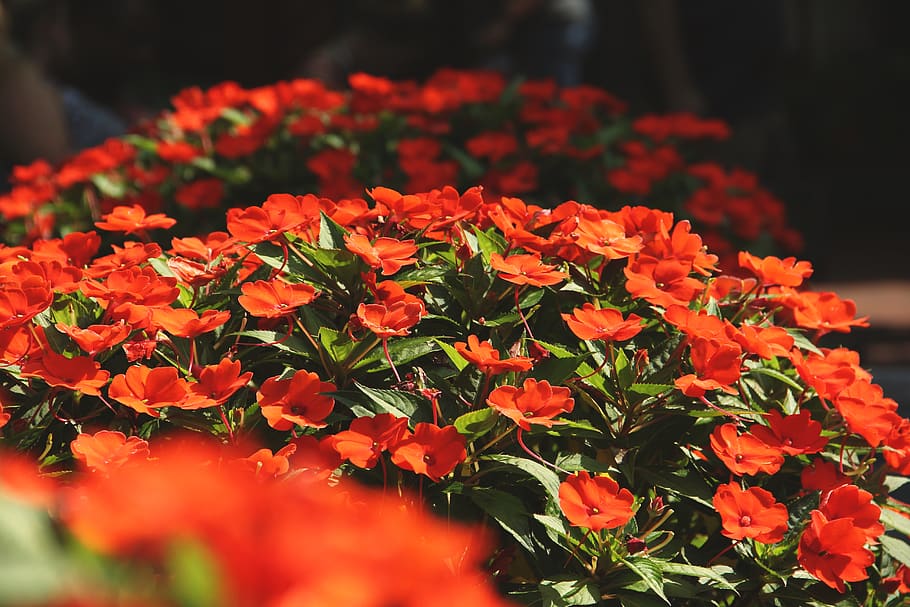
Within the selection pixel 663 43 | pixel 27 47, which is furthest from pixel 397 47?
pixel 27 47

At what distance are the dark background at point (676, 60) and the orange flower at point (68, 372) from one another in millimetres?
3916

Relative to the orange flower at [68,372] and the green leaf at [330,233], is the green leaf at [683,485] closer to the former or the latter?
the green leaf at [330,233]

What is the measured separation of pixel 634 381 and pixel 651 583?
0.29 meters

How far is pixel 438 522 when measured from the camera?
120 centimetres

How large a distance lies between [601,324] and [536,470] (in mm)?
227

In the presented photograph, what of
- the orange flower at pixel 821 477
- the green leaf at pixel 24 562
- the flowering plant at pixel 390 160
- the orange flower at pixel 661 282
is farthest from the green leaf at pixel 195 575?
the flowering plant at pixel 390 160

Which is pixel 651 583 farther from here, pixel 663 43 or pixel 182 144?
pixel 663 43

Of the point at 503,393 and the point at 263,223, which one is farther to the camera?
the point at 263,223

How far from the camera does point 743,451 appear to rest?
4.25 feet

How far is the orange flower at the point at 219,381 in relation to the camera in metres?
1.21

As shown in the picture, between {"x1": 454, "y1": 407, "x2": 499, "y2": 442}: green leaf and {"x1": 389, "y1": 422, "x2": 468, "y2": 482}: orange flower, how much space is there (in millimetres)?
32

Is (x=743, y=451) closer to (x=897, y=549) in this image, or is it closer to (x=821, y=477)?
(x=821, y=477)

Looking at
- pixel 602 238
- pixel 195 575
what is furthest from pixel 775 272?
pixel 195 575

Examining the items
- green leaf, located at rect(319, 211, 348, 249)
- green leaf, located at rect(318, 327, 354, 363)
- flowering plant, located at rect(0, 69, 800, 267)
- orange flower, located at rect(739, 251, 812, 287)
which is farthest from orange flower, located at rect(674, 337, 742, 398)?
flowering plant, located at rect(0, 69, 800, 267)
